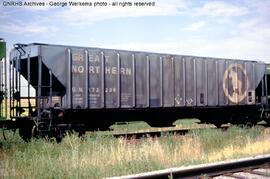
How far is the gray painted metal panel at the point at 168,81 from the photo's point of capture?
54.2 feet

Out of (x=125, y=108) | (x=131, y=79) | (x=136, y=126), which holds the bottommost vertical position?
(x=136, y=126)

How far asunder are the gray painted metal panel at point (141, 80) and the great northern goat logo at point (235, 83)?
5138 millimetres

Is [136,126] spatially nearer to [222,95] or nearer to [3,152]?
[222,95]

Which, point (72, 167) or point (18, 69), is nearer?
point (72, 167)

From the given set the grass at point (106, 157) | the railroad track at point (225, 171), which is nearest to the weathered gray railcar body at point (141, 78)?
the grass at point (106, 157)

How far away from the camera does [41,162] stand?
7.75 metres

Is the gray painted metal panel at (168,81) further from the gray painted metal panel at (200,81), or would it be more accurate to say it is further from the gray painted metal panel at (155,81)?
the gray painted metal panel at (200,81)

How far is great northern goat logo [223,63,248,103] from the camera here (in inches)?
752

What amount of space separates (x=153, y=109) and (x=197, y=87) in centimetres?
291

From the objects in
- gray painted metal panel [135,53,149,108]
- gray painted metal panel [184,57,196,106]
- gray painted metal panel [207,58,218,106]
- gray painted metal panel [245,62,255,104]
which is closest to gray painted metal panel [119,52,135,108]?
gray painted metal panel [135,53,149,108]

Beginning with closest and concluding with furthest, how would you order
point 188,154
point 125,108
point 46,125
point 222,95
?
point 188,154 < point 46,125 < point 125,108 < point 222,95

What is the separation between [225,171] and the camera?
6.85m

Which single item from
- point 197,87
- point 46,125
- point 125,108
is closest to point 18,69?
point 46,125

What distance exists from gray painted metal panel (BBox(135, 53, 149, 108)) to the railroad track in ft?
27.4
